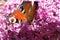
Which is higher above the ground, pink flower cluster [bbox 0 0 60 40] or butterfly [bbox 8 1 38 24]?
butterfly [bbox 8 1 38 24]

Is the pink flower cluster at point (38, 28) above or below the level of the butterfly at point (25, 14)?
below

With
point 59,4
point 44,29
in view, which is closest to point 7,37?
point 44,29

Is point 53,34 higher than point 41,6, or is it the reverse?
point 41,6

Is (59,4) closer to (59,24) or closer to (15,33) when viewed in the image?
(59,24)

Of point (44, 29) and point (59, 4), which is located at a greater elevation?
point (59, 4)

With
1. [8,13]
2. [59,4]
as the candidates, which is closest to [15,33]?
[8,13]

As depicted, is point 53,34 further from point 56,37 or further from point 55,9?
point 55,9
